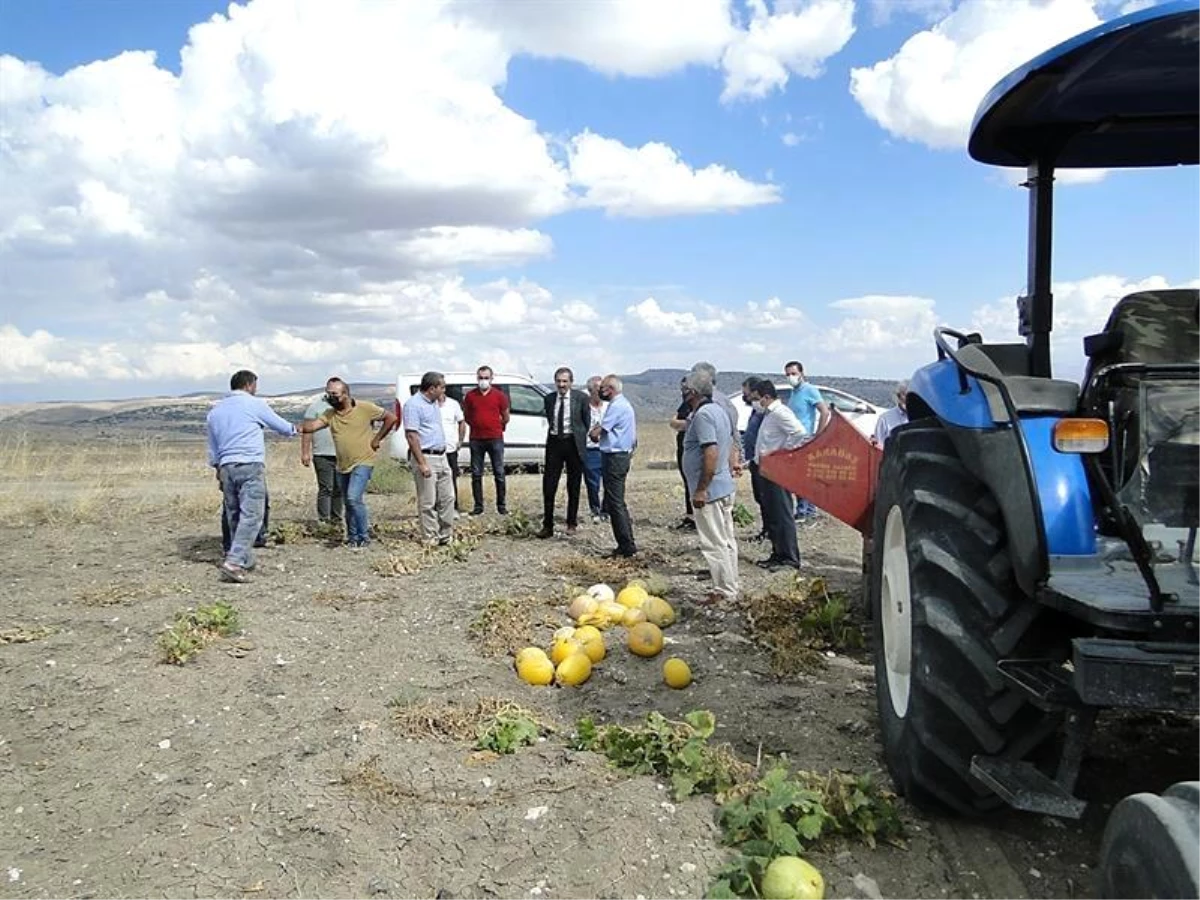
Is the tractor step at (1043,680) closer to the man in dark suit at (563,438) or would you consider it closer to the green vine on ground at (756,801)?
the green vine on ground at (756,801)

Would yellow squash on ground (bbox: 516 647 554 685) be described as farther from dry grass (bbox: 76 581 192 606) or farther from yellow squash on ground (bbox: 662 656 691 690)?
dry grass (bbox: 76 581 192 606)

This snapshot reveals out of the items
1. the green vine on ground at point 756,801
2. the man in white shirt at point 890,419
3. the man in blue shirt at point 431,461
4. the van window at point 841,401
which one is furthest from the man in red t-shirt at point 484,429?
the green vine on ground at point 756,801

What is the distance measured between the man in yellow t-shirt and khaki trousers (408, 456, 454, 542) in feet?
1.67

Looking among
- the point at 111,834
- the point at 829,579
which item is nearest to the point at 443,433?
the point at 829,579

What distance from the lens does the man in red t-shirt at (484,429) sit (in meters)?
12.8

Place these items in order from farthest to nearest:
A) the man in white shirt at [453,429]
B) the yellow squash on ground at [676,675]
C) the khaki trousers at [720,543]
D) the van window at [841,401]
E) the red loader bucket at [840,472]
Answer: the van window at [841,401] < the man in white shirt at [453,429] < the khaki trousers at [720,543] < the red loader bucket at [840,472] < the yellow squash on ground at [676,675]

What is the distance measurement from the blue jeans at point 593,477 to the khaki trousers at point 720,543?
4.28m

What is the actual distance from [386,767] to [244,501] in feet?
16.9

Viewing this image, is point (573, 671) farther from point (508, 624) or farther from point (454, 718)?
point (508, 624)

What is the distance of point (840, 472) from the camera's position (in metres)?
6.75

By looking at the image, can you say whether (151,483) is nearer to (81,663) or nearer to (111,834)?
(81,663)

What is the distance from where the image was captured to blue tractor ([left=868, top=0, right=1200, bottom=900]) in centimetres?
284

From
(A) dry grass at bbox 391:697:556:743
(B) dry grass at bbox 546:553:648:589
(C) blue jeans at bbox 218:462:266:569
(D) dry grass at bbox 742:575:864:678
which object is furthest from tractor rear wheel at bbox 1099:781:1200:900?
(C) blue jeans at bbox 218:462:266:569

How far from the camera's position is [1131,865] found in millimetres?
1830
